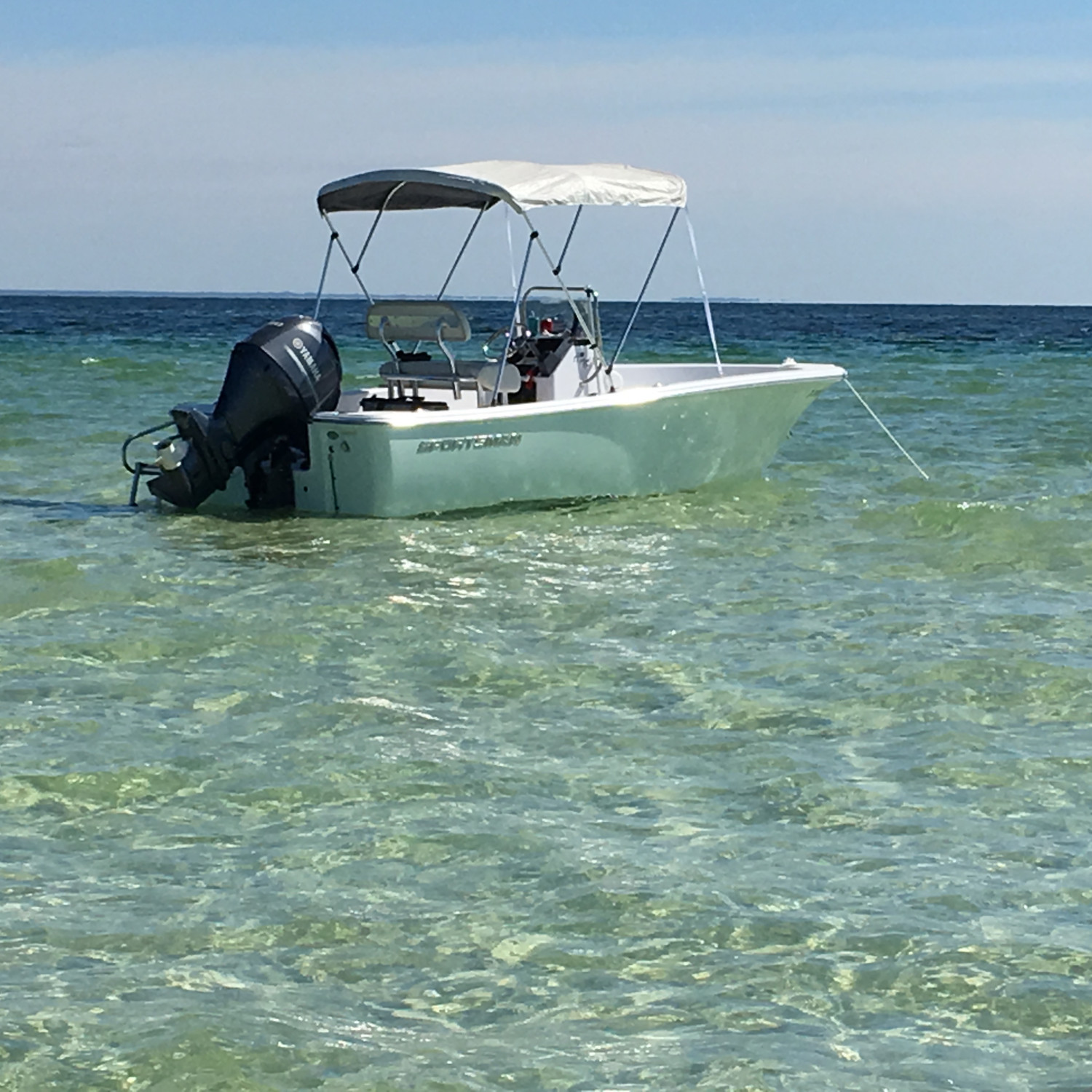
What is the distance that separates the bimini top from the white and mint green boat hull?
1.43m

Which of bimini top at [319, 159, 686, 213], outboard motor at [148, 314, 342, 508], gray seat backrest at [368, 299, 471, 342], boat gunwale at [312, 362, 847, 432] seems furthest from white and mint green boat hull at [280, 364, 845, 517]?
bimini top at [319, 159, 686, 213]

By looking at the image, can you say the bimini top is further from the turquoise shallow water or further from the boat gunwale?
the turquoise shallow water

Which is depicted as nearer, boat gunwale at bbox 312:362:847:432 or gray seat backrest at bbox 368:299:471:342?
boat gunwale at bbox 312:362:847:432

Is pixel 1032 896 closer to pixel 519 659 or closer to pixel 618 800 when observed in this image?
pixel 618 800

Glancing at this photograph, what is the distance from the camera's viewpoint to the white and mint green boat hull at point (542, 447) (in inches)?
433

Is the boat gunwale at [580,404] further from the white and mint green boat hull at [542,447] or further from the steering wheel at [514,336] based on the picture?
the steering wheel at [514,336]

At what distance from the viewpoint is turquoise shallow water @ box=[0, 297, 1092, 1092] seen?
3.85 metres

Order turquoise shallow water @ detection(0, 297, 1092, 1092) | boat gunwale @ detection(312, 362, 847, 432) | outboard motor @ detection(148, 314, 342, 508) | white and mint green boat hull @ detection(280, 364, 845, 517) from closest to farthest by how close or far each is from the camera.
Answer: turquoise shallow water @ detection(0, 297, 1092, 1092) < boat gunwale @ detection(312, 362, 847, 432) < white and mint green boat hull @ detection(280, 364, 845, 517) < outboard motor @ detection(148, 314, 342, 508)

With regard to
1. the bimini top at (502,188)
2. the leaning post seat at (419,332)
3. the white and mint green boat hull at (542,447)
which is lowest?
the white and mint green boat hull at (542,447)

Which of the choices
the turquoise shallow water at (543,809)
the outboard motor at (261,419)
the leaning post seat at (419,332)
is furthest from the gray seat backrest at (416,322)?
the turquoise shallow water at (543,809)

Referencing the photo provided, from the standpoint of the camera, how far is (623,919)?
4492 millimetres

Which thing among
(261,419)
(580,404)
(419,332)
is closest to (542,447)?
(580,404)

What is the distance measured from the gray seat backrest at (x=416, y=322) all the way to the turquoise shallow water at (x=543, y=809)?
1.34 metres

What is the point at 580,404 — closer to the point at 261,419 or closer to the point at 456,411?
the point at 456,411
